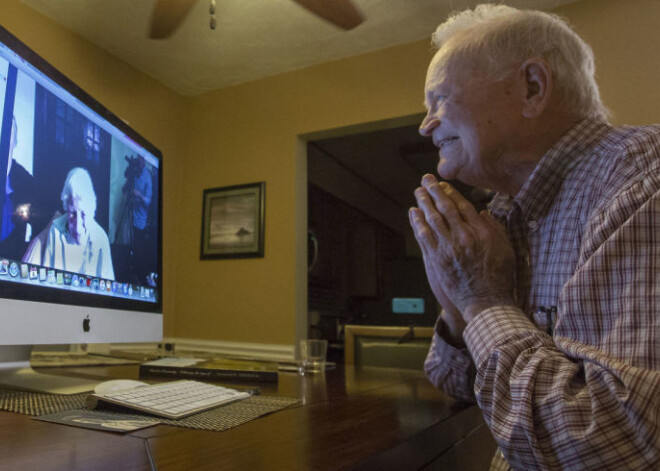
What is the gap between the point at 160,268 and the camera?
1298 mm

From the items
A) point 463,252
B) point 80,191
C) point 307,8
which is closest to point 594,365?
point 463,252

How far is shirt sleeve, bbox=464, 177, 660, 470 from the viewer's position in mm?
522

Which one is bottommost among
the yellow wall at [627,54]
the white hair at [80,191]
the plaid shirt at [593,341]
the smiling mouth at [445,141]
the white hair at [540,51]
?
the plaid shirt at [593,341]

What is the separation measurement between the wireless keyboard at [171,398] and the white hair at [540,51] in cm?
81

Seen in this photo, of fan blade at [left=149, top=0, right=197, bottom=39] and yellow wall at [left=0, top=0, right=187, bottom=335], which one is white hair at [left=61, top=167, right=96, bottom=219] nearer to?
fan blade at [left=149, top=0, right=197, bottom=39]

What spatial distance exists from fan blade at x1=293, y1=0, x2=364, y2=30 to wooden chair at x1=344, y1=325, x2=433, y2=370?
148 cm

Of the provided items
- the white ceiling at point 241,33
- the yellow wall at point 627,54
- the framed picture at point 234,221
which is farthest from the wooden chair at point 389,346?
the white ceiling at point 241,33

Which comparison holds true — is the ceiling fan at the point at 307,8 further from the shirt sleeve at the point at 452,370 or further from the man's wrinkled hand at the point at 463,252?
the shirt sleeve at the point at 452,370

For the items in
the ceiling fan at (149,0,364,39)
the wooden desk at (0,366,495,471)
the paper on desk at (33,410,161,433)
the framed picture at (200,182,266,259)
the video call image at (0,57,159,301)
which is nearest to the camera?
the wooden desk at (0,366,495,471)

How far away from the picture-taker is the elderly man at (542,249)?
553 millimetres

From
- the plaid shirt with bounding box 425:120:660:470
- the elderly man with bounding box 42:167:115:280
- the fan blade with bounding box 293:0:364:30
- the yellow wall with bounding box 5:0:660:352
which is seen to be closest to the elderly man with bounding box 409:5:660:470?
the plaid shirt with bounding box 425:120:660:470

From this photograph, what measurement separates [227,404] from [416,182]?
4564mm

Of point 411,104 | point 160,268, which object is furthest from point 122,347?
point 411,104

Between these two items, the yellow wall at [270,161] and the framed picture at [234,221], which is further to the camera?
the framed picture at [234,221]
